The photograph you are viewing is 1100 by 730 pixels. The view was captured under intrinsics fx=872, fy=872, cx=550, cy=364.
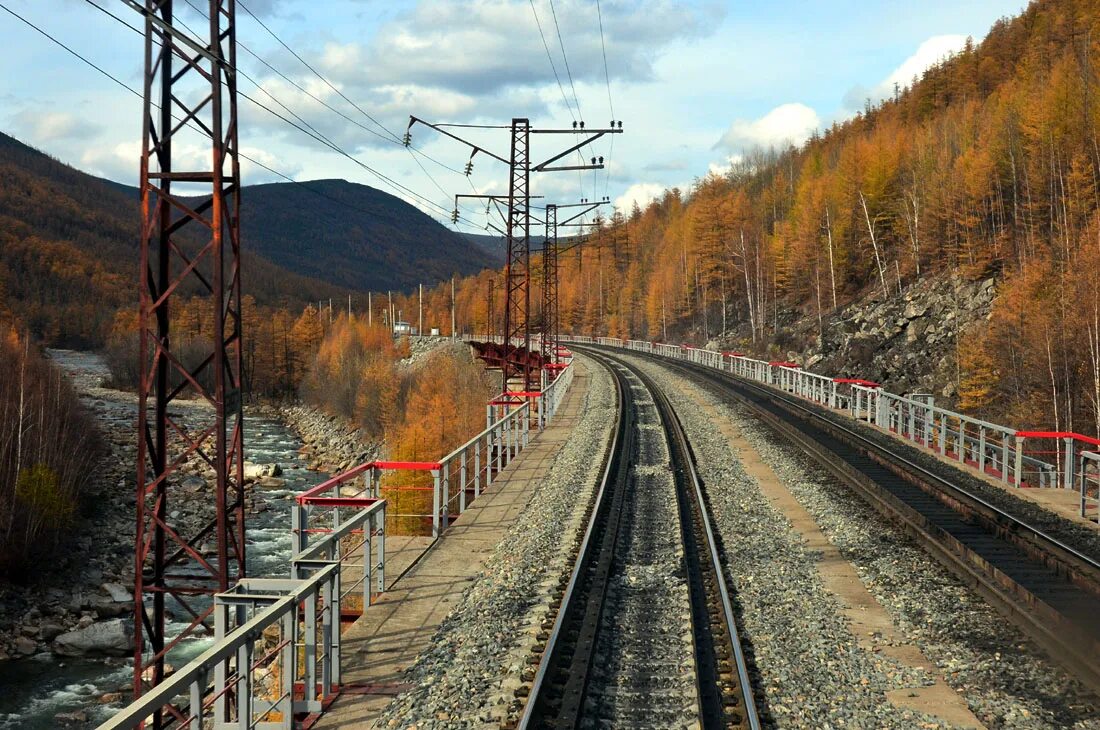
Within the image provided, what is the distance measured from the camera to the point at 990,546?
38.7 ft

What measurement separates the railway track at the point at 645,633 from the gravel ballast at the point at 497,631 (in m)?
0.27

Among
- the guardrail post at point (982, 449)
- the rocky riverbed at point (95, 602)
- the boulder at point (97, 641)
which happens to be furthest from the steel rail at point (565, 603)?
the boulder at point (97, 641)

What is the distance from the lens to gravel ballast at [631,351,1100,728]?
687 cm

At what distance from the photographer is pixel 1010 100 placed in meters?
60.2

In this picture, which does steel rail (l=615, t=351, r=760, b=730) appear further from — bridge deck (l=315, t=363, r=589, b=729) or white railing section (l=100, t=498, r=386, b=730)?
white railing section (l=100, t=498, r=386, b=730)

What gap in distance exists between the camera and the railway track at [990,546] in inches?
335

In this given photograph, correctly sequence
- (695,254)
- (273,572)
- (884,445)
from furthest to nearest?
(695,254) → (273,572) → (884,445)

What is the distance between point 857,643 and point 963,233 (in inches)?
1965

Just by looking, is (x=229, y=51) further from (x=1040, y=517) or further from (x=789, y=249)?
(x=789, y=249)

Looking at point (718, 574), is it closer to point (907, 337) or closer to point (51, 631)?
point (51, 631)

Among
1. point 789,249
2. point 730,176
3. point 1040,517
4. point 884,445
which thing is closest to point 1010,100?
point 789,249

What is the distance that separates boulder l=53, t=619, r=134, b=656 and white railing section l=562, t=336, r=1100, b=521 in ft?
71.6

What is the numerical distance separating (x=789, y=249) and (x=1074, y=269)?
3751cm

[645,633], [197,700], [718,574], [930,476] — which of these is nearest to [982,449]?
[930,476]
